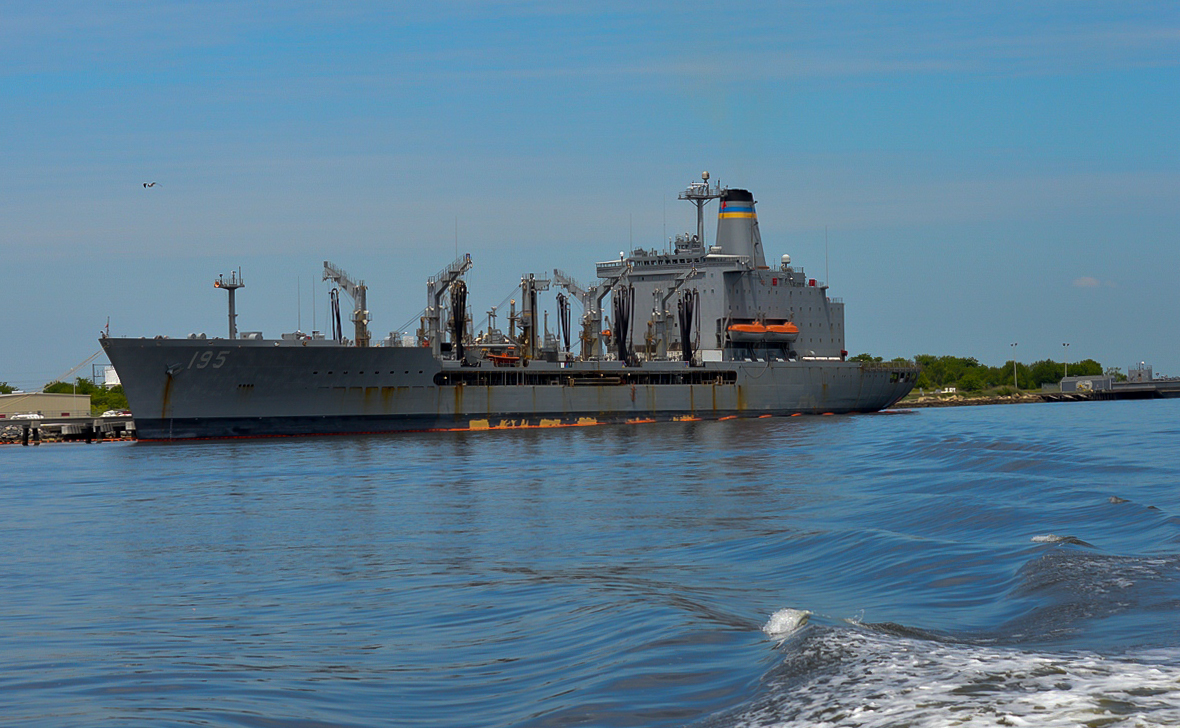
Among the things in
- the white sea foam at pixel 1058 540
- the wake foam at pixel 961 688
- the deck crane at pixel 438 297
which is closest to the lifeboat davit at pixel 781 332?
the deck crane at pixel 438 297

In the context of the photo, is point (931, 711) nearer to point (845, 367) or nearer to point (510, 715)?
point (510, 715)

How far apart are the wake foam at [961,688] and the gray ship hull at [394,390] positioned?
96.8ft

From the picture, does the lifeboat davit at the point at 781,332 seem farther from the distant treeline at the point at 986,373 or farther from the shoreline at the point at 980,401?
the distant treeline at the point at 986,373

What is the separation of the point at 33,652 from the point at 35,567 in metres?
4.57

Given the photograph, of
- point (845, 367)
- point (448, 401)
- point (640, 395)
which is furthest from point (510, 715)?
point (845, 367)

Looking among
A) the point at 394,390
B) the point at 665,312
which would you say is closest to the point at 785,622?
the point at 394,390

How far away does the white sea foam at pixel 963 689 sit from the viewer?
4.67 metres

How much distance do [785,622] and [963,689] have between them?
7.07 feet

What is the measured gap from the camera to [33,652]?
279 inches

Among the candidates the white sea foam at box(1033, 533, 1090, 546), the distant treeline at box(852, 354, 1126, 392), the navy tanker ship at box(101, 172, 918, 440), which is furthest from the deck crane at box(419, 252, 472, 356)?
the distant treeline at box(852, 354, 1126, 392)

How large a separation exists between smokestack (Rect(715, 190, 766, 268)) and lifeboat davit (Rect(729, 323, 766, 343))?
4731mm

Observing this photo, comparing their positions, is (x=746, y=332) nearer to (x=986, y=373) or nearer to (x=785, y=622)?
(x=785, y=622)

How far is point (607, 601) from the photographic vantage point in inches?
334

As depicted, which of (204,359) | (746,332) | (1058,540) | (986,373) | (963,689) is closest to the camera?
(963,689)
